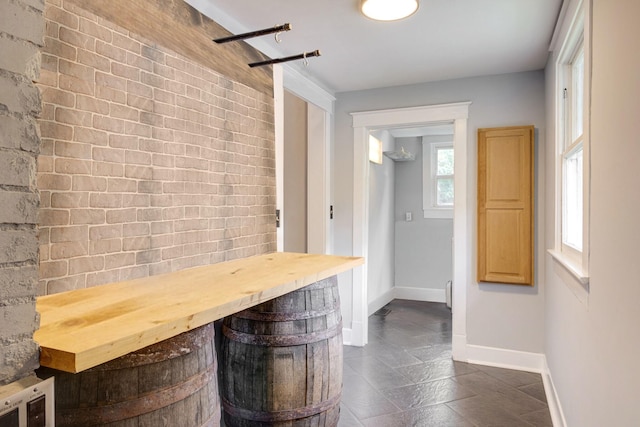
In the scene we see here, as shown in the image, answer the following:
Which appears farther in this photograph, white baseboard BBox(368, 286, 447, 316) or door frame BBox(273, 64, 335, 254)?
white baseboard BBox(368, 286, 447, 316)

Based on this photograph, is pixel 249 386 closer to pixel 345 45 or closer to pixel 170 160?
pixel 170 160

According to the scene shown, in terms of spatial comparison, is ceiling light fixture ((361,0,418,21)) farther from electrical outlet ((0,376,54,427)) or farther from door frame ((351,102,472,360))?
electrical outlet ((0,376,54,427))

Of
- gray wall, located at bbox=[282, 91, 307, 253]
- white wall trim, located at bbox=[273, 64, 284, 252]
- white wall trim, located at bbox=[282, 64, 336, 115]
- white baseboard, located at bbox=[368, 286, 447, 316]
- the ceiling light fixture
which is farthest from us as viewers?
white baseboard, located at bbox=[368, 286, 447, 316]

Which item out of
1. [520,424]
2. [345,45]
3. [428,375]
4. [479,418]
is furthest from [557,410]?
[345,45]

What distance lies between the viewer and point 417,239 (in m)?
5.11

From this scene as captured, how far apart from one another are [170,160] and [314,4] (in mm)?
1089

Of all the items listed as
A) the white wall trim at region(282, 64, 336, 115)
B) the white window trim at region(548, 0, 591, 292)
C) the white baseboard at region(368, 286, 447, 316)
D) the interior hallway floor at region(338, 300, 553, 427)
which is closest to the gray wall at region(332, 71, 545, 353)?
the interior hallway floor at region(338, 300, 553, 427)

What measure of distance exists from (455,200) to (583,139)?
58.2 inches

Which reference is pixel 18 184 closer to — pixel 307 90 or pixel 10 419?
pixel 10 419

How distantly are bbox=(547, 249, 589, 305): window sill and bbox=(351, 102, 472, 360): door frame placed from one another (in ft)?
3.12

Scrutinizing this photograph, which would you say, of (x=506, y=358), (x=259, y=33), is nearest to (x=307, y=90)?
(x=259, y=33)

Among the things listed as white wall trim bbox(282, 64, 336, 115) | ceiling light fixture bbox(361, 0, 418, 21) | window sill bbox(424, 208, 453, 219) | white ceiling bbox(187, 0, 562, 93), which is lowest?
window sill bbox(424, 208, 453, 219)

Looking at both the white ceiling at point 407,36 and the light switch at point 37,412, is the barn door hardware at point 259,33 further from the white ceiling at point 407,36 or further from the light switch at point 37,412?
the light switch at point 37,412

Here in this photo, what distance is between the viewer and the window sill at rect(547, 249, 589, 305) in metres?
1.49
